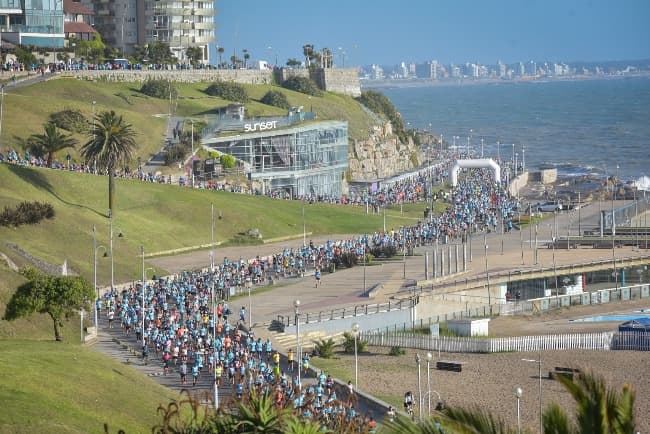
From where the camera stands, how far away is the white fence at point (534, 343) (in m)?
55.7

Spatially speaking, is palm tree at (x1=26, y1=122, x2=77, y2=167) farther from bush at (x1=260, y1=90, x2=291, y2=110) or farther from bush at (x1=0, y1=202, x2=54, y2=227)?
bush at (x1=260, y1=90, x2=291, y2=110)

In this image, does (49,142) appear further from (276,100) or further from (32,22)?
(276,100)

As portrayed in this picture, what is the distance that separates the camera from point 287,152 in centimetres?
10506

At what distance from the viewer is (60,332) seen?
157 ft

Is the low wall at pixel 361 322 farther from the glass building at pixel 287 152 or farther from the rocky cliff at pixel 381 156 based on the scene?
the rocky cliff at pixel 381 156

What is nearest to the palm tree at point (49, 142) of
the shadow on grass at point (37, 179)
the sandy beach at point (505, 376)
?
the shadow on grass at point (37, 179)

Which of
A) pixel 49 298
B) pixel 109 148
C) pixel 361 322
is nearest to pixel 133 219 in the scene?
pixel 109 148

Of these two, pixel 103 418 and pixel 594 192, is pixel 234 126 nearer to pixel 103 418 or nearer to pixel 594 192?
pixel 594 192

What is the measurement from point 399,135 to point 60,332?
366ft

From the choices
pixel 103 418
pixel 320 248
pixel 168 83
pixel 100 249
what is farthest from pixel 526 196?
pixel 103 418

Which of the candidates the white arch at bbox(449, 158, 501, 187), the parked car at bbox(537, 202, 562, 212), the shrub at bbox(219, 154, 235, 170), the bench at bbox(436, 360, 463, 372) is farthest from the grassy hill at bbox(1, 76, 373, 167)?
the bench at bbox(436, 360, 463, 372)

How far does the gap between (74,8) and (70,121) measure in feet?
159

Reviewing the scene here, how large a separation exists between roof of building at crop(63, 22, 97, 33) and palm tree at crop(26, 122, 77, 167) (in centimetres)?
4627

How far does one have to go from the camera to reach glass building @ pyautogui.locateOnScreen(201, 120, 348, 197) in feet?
333
